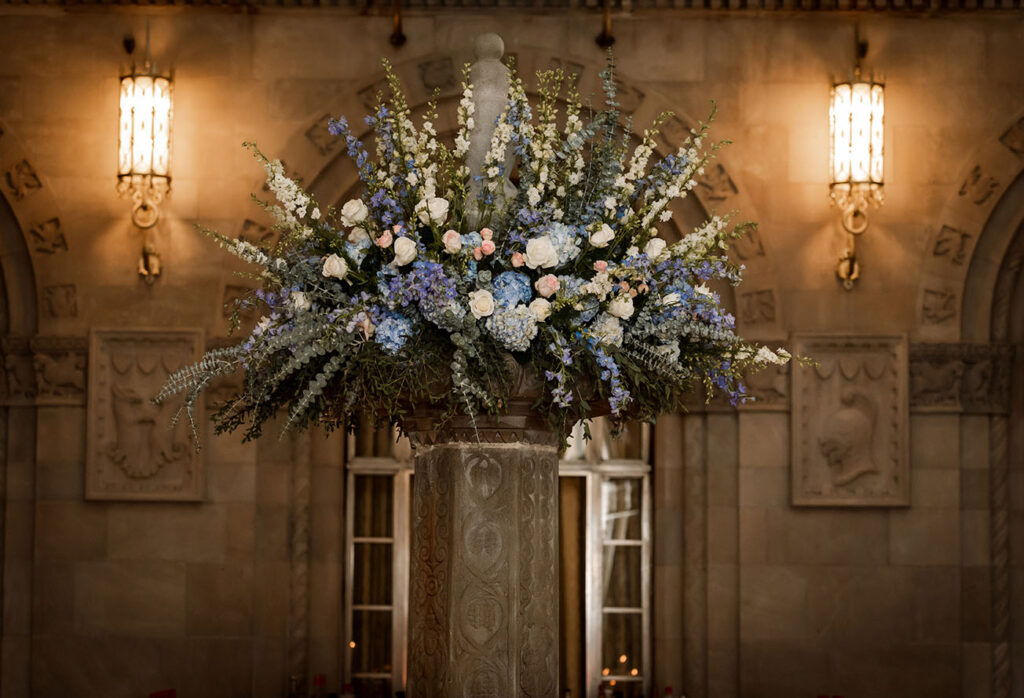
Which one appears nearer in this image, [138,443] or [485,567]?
[485,567]

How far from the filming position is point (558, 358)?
4.22 meters

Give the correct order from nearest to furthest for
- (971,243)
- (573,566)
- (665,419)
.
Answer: (971,243), (665,419), (573,566)

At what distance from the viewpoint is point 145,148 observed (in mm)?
8219

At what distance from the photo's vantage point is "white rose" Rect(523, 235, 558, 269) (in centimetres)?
417

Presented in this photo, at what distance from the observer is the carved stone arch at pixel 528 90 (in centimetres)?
837

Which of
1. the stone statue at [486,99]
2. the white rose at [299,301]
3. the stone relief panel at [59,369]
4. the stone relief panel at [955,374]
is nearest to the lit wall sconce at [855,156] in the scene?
the stone relief panel at [955,374]

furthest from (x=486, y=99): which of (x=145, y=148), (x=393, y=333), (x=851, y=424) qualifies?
(x=851, y=424)

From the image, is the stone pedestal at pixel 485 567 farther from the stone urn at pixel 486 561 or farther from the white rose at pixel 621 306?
the white rose at pixel 621 306

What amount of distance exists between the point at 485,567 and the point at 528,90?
459 cm

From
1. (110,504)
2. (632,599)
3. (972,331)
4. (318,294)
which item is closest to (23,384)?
(110,504)

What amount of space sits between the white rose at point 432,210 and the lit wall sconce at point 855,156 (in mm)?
4536

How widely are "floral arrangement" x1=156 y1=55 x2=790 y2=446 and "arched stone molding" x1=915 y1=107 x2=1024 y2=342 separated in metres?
4.07

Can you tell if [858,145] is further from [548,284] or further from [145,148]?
[548,284]

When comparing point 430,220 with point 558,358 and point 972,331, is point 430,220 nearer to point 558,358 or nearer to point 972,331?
point 558,358
